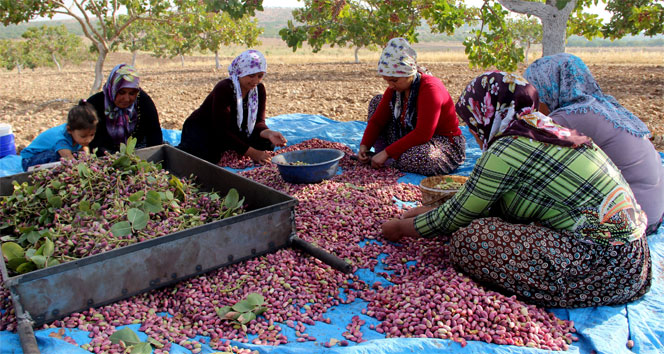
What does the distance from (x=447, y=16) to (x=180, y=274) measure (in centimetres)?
362

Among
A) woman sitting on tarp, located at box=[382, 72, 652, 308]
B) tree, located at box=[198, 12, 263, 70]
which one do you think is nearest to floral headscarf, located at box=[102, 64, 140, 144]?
woman sitting on tarp, located at box=[382, 72, 652, 308]

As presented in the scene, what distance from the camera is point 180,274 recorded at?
2.48 m

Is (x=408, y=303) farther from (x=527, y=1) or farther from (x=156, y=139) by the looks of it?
(x=527, y=1)

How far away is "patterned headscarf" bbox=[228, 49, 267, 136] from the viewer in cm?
462

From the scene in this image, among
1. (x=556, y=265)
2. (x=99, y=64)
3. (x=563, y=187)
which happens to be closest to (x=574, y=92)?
(x=563, y=187)

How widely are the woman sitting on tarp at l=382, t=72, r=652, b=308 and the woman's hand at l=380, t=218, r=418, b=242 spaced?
0.40 meters

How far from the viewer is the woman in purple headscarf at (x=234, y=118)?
4.71 m

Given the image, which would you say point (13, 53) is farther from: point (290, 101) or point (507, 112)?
point (507, 112)

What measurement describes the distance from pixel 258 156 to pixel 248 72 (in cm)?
83

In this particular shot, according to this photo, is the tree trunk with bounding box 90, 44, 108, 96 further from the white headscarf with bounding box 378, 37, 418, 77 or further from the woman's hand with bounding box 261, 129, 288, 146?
the white headscarf with bounding box 378, 37, 418, 77

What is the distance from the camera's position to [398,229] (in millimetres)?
2846

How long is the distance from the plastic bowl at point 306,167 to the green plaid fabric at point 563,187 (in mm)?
1869

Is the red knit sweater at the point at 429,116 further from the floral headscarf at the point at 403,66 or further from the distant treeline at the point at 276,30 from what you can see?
the distant treeline at the point at 276,30

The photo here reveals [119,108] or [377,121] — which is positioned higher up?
[119,108]
